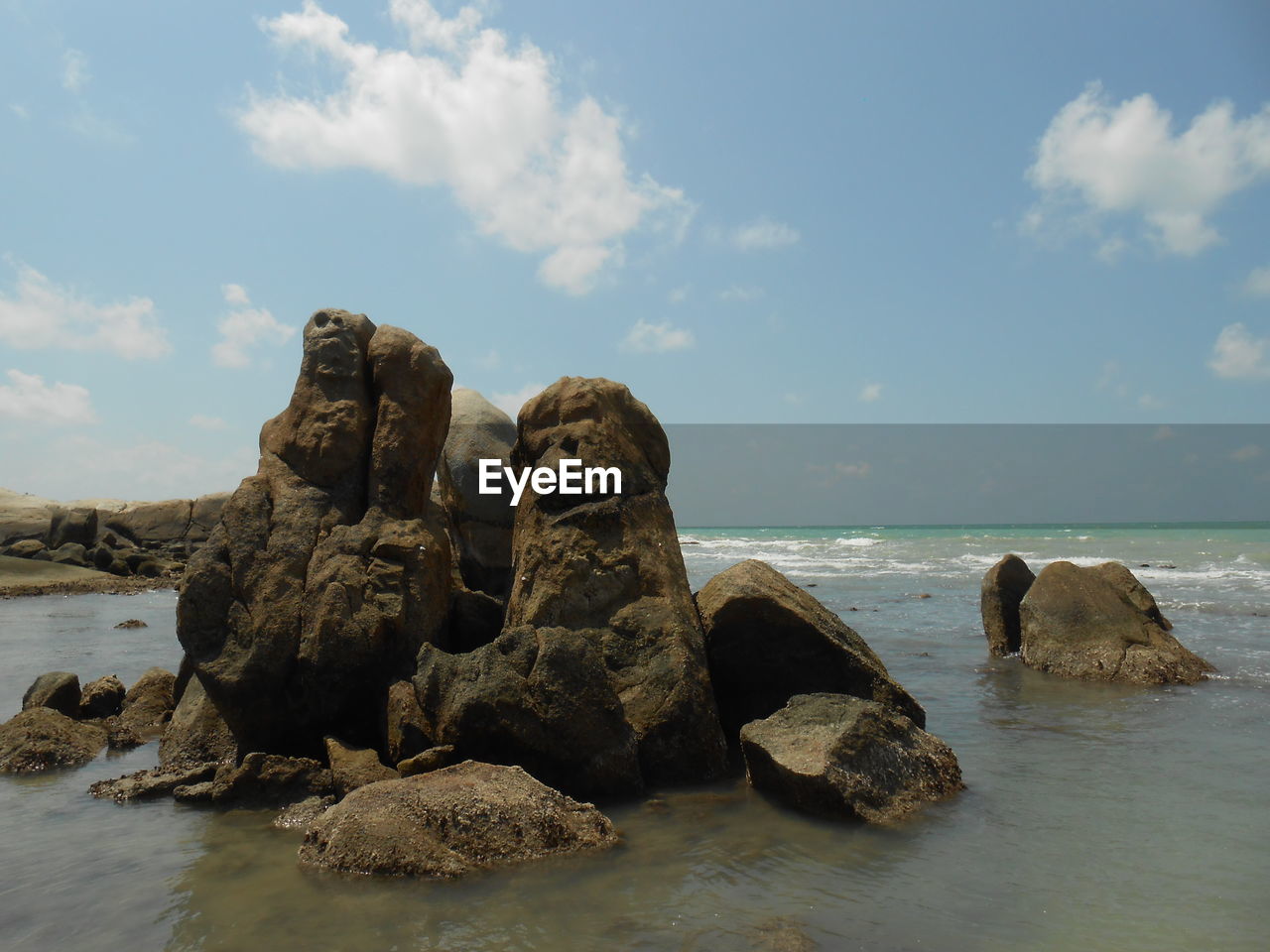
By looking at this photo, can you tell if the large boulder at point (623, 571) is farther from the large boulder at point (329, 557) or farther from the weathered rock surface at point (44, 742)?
the weathered rock surface at point (44, 742)

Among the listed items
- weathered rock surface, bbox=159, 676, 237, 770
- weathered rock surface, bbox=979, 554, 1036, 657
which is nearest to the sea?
weathered rock surface, bbox=159, 676, 237, 770

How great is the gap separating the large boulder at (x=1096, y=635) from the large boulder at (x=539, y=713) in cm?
644

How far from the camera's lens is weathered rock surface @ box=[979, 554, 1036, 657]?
39.8ft

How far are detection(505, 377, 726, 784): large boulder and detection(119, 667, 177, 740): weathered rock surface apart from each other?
3528 mm

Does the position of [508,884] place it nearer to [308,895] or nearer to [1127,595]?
[308,895]

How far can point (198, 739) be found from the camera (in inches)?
271

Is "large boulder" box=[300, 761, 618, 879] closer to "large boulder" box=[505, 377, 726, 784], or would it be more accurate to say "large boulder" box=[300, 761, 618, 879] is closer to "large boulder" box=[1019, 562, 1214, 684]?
"large boulder" box=[505, 377, 726, 784]

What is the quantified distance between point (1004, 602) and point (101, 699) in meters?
10.5

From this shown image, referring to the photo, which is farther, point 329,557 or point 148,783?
point 329,557

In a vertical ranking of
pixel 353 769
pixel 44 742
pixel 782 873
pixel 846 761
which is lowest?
pixel 782 873

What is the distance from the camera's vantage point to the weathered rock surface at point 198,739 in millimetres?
6773

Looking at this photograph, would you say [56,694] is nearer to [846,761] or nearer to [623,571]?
[623,571]

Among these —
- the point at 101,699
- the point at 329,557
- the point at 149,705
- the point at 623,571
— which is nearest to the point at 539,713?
the point at 623,571

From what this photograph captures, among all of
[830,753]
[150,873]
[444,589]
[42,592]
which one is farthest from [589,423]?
[42,592]
